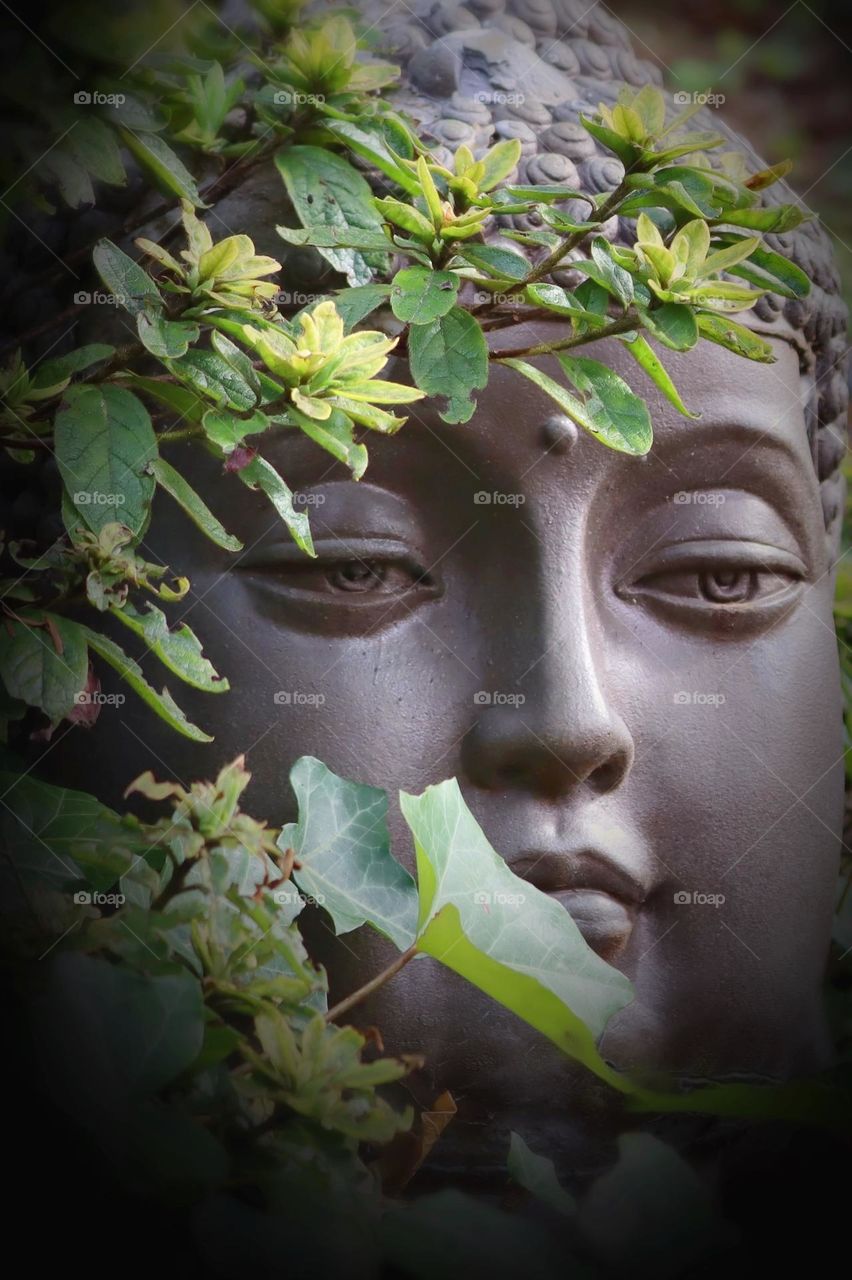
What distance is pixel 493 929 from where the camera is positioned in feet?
4.32

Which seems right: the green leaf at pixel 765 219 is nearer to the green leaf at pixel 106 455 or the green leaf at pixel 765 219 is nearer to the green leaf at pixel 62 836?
the green leaf at pixel 106 455

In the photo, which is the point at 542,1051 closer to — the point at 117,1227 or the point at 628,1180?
the point at 628,1180

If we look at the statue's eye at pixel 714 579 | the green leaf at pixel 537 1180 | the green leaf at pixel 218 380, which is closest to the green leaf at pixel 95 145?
the green leaf at pixel 218 380

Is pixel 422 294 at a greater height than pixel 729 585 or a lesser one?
greater

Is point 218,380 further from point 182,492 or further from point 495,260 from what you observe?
point 495,260

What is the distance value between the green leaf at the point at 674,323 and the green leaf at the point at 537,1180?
77 centimetres

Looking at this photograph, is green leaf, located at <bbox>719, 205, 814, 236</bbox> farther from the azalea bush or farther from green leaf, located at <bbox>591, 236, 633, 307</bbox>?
green leaf, located at <bbox>591, 236, 633, 307</bbox>

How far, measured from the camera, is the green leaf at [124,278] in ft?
4.25

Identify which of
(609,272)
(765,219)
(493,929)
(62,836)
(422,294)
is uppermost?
(765,219)

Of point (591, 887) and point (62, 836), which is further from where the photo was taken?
point (591, 887)

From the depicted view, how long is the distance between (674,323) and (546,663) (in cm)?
48

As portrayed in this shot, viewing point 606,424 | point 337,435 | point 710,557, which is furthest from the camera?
point 710,557

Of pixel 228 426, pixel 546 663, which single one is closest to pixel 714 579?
pixel 546 663

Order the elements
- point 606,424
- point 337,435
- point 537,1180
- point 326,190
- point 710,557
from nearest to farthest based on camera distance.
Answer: point 537,1180
point 337,435
point 606,424
point 326,190
point 710,557
